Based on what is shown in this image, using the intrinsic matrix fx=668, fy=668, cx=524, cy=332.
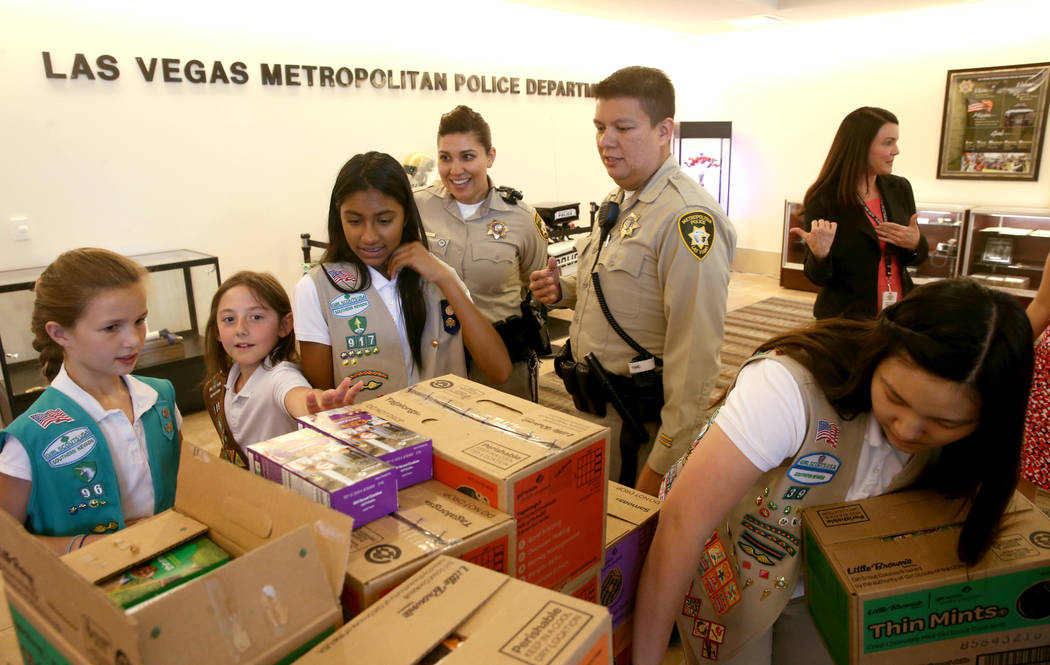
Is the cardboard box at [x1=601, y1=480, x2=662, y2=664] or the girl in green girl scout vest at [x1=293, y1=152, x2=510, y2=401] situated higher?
the girl in green girl scout vest at [x1=293, y1=152, x2=510, y2=401]

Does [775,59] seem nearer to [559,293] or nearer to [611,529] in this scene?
[559,293]

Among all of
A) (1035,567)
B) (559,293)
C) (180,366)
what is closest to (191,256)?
(180,366)

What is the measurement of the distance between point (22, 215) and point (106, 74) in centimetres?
93

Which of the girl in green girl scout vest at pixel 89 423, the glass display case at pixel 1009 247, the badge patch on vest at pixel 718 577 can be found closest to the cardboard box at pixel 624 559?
the badge patch on vest at pixel 718 577

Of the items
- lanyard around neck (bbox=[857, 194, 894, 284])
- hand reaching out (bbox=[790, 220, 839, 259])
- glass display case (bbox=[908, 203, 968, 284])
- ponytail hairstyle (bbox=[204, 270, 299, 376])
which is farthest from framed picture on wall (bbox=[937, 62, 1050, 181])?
ponytail hairstyle (bbox=[204, 270, 299, 376])

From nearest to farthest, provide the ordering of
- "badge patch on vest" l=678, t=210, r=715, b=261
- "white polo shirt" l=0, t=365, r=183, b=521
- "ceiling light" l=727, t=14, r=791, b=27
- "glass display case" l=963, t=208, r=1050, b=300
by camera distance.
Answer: "white polo shirt" l=0, t=365, r=183, b=521, "badge patch on vest" l=678, t=210, r=715, b=261, "glass display case" l=963, t=208, r=1050, b=300, "ceiling light" l=727, t=14, r=791, b=27

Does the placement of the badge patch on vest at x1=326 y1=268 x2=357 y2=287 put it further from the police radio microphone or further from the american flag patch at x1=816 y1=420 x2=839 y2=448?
the american flag patch at x1=816 y1=420 x2=839 y2=448

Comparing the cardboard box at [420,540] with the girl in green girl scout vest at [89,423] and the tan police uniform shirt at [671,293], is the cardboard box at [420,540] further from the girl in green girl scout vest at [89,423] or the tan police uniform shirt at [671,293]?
the tan police uniform shirt at [671,293]

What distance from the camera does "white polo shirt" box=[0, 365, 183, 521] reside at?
1421 millimetres

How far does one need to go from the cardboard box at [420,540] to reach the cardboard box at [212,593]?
0.05 metres

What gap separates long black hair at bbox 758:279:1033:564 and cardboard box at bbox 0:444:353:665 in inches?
34.4

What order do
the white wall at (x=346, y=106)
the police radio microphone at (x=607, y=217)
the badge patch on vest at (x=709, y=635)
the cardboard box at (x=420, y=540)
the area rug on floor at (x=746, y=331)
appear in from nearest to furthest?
1. the cardboard box at (x=420, y=540)
2. the badge patch on vest at (x=709, y=635)
3. the police radio microphone at (x=607, y=217)
4. the white wall at (x=346, y=106)
5. the area rug on floor at (x=746, y=331)

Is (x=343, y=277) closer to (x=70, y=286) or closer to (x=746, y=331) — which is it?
(x=70, y=286)

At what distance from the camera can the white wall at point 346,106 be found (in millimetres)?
3805
